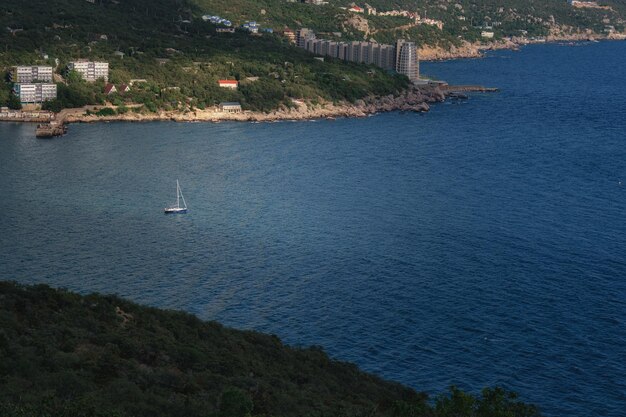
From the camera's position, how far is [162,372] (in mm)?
20031

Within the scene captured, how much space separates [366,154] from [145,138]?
1448 centimetres

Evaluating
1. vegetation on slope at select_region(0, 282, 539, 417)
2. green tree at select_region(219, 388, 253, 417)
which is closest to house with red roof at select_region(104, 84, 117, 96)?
vegetation on slope at select_region(0, 282, 539, 417)

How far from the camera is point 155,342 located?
22.2 m

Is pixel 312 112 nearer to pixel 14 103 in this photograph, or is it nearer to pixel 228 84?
pixel 228 84

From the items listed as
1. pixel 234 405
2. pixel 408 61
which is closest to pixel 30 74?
pixel 408 61

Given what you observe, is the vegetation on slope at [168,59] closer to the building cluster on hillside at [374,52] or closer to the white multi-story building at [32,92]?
the white multi-story building at [32,92]

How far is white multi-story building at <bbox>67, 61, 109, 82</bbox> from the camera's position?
7569 cm

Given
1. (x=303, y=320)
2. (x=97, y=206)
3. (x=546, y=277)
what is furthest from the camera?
(x=97, y=206)

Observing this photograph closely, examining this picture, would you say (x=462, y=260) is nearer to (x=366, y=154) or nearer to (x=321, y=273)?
(x=321, y=273)

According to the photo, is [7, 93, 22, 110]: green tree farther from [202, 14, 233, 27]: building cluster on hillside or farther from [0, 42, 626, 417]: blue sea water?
[202, 14, 233, 27]: building cluster on hillside

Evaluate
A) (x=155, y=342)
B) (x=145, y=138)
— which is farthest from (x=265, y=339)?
(x=145, y=138)

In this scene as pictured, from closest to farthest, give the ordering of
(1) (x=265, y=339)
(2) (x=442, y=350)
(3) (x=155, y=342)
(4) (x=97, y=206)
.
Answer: (3) (x=155, y=342)
(1) (x=265, y=339)
(2) (x=442, y=350)
(4) (x=97, y=206)

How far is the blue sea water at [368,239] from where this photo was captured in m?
28.2

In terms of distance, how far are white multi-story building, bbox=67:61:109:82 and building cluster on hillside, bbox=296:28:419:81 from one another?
107ft
